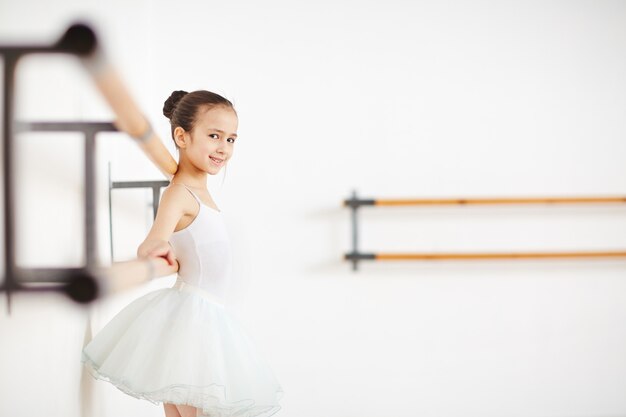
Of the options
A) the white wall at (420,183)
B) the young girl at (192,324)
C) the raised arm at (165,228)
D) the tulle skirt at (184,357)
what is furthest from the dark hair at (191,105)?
the white wall at (420,183)

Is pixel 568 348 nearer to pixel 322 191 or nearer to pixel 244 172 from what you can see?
pixel 322 191

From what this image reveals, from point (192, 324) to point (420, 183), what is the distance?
130cm

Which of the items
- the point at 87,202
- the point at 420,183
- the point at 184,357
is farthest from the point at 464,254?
the point at 87,202

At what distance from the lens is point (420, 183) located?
1933mm

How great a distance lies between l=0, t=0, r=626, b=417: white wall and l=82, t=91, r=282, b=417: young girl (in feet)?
3.26

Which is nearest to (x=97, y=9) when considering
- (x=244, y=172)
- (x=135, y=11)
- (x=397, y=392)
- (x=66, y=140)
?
(x=66, y=140)

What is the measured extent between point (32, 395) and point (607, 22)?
2045mm

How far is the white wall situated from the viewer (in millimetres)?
1896

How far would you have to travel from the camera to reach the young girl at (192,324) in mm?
693

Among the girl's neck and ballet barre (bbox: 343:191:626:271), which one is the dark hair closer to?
the girl's neck

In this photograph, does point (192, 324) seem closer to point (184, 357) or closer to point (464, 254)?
point (184, 357)

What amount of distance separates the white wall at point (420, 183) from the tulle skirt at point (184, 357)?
1058 millimetres

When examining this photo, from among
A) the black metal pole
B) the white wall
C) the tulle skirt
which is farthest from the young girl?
the white wall

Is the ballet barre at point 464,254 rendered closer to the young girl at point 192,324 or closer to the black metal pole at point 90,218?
the young girl at point 192,324
